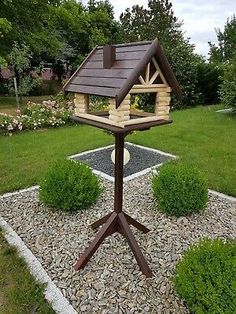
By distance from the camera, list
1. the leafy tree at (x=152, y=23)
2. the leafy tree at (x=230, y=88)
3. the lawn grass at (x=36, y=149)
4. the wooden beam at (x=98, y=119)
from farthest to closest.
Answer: the leafy tree at (x=152, y=23), the leafy tree at (x=230, y=88), the lawn grass at (x=36, y=149), the wooden beam at (x=98, y=119)

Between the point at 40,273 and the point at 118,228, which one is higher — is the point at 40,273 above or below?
below

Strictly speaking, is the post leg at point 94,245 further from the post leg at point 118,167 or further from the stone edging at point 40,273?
the stone edging at point 40,273

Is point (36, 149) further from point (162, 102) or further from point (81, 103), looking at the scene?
point (162, 102)

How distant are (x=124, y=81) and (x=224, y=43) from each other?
28.8 m

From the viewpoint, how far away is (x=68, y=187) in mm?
3648

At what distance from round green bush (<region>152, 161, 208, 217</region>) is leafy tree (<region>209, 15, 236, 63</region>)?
23546 millimetres

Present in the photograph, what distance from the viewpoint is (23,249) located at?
3.13m

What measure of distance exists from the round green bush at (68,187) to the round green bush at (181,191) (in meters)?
0.90

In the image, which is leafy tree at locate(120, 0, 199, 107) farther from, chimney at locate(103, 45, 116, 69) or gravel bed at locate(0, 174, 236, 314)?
chimney at locate(103, 45, 116, 69)

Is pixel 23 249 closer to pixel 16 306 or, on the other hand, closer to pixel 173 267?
pixel 16 306

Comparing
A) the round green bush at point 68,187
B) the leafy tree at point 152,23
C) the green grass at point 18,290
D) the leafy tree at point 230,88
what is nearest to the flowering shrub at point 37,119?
the round green bush at point 68,187

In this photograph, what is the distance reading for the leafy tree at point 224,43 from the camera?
81.9 ft

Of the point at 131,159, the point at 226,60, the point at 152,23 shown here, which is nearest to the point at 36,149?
the point at 131,159

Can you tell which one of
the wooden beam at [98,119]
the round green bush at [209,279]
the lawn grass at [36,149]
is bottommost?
the lawn grass at [36,149]
